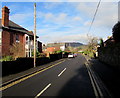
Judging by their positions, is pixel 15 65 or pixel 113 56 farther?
pixel 113 56

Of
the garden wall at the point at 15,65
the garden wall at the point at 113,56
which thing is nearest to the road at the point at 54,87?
the garden wall at the point at 15,65

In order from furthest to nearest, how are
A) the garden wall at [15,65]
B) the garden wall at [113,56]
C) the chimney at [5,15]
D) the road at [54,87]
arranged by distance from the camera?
the chimney at [5,15] → the garden wall at [113,56] → the garden wall at [15,65] → the road at [54,87]

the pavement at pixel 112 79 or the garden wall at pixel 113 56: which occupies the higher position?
the garden wall at pixel 113 56

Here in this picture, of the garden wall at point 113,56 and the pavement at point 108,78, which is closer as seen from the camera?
the pavement at point 108,78

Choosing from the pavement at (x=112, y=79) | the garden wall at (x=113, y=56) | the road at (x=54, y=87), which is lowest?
the road at (x=54, y=87)

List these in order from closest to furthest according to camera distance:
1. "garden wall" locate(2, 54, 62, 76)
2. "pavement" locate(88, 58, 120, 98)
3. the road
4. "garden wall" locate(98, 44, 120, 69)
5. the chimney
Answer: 1. "pavement" locate(88, 58, 120, 98)
2. the road
3. "garden wall" locate(2, 54, 62, 76)
4. "garden wall" locate(98, 44, 120, 69)
5. the chimney

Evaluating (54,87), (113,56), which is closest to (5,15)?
(113,56)

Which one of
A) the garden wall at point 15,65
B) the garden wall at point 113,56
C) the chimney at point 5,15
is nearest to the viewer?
the garden wall at point 15,65

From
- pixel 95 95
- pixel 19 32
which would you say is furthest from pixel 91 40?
pixel 95 95

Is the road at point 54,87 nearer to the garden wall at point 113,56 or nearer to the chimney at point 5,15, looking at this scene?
the garden wall at point 113,56

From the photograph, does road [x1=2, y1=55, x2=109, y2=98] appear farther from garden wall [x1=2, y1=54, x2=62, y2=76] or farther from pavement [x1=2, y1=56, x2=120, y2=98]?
garden wall [x1=2, y1=54, x2=62, y2=76]

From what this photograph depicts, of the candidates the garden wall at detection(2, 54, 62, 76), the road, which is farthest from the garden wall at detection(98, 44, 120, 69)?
the garden wall at detection(2, 54, 62, 76)

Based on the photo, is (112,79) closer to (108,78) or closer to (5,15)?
(108,78)

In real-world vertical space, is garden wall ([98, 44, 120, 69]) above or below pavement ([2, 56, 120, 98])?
above
